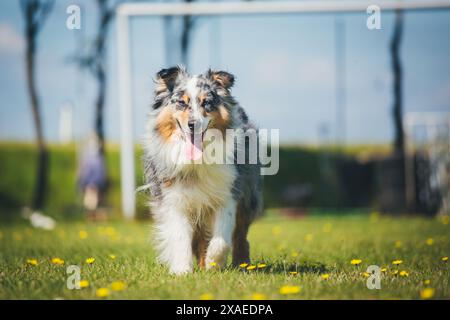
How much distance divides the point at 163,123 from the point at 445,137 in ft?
29.3

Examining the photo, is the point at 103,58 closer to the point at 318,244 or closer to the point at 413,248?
the point at 318,244

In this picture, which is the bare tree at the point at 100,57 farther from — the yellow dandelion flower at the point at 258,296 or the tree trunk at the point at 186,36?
the yellow dandelion flower at the point at 258,296

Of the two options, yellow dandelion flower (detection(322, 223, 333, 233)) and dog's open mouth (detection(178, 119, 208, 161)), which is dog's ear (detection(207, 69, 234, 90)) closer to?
dog's open mouth (detection(178, 119, 208, 161))

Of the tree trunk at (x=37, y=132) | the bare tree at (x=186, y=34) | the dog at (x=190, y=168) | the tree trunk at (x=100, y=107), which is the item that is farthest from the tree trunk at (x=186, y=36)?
the dog at (x=190, y=168)

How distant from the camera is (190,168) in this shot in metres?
4.99

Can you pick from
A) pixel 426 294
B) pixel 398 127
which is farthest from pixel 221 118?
pixel 398 127

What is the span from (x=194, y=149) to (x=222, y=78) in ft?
2.09

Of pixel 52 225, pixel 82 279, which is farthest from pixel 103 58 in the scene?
pixel 82 279

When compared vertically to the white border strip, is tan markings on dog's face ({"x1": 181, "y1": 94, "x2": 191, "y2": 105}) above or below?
below

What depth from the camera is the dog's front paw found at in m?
4.93

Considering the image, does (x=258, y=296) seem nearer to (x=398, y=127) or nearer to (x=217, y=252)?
(x=217, y=252)

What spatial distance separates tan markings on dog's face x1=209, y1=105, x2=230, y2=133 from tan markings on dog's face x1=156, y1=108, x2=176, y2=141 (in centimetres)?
31

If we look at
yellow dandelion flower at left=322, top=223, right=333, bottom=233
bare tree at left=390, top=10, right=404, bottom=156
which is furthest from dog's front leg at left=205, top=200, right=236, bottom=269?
bare tree at left=390, top=10, right=404, bottom=156
